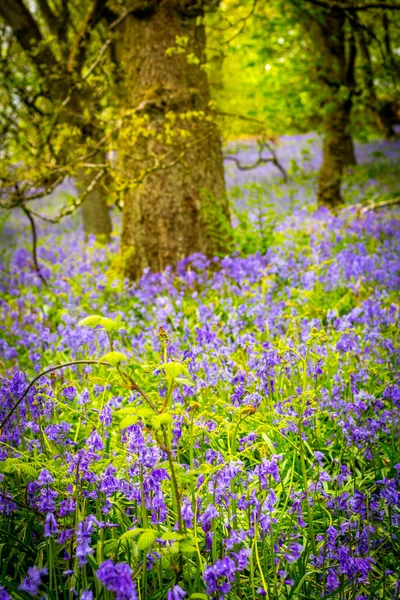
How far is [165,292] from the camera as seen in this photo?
534cm

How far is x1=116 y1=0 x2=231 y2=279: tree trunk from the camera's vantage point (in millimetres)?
5594

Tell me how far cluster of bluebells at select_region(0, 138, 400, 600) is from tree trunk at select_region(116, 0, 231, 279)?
3.17ft

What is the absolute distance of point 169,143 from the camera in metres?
5.56

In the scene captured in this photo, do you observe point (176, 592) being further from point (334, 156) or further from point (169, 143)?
point (334, 156)

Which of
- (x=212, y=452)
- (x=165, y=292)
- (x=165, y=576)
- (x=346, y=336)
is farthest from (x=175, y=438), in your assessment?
(x=165, y=292)

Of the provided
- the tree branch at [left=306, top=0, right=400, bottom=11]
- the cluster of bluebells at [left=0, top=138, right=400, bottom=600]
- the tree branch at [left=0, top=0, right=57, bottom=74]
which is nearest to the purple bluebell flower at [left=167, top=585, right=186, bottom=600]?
the cluster of bluebells at [left=0, top=138, right=400, bottom=600]

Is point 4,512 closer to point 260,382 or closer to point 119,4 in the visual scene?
point 260,382

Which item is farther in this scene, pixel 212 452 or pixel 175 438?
pixel 175 438

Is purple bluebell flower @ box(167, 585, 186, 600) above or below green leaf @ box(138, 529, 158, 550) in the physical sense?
below

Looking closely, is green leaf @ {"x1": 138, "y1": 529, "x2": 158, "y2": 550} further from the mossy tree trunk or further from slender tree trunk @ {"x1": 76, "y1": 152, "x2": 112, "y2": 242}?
the mossy tree trunk

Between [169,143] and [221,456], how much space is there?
13.8 ft

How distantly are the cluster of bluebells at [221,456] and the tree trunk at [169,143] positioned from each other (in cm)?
97

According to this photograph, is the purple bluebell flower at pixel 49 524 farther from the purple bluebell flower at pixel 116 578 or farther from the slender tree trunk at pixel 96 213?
the slender tree trunk at pixel 96 213

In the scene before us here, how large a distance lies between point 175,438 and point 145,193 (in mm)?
3895
